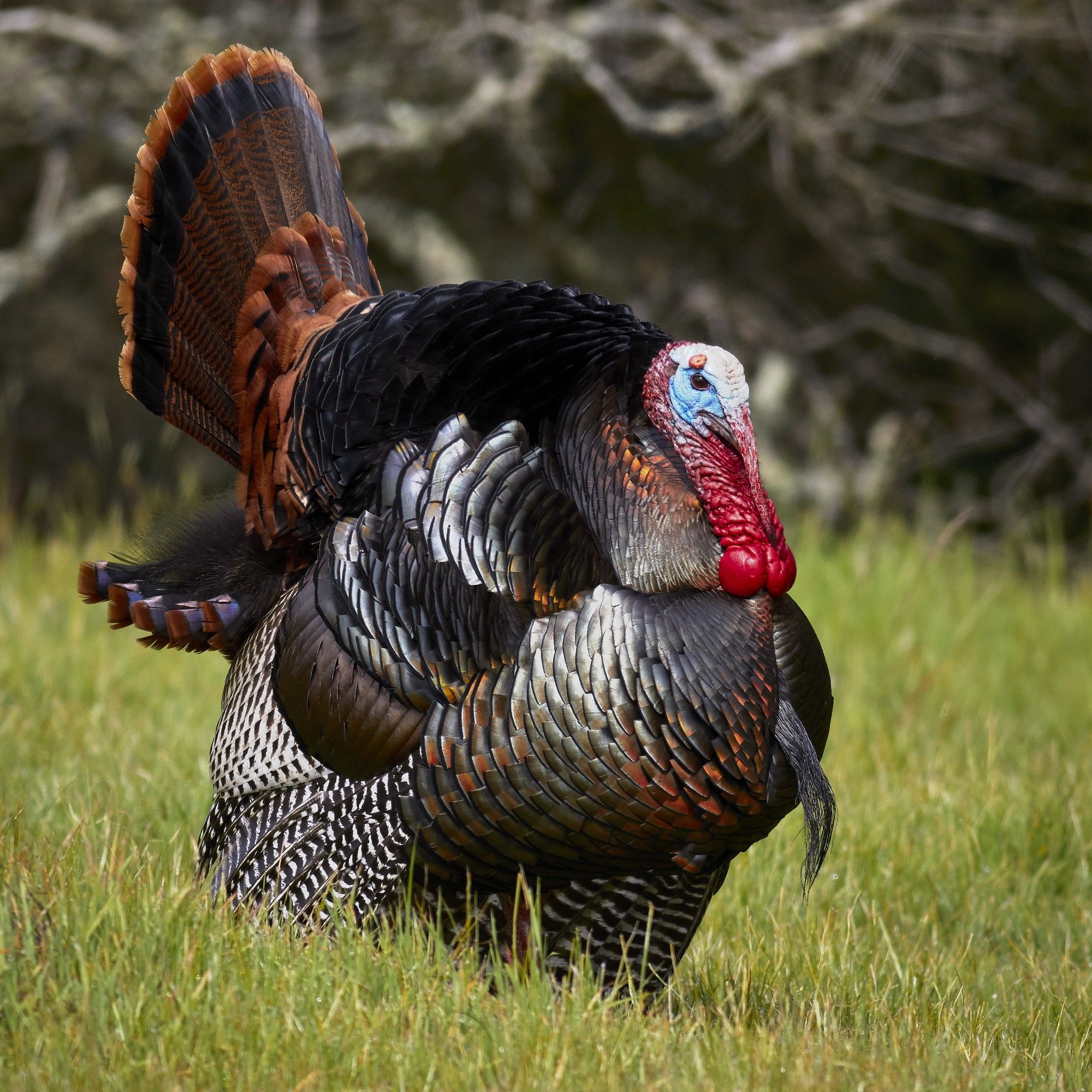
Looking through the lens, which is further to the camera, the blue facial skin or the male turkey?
the blue facial skin

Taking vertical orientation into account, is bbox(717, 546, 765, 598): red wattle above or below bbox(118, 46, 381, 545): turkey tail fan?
below

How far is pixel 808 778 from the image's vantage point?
2.70 meters

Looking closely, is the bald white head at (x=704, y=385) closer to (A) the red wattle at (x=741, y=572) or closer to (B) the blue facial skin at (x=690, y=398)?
(B) the blue facial skin at (x=690, y=398)

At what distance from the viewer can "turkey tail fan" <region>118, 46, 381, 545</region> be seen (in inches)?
128

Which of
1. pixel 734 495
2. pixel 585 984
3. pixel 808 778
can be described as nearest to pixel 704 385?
pixel 734 495

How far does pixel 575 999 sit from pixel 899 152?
614cm

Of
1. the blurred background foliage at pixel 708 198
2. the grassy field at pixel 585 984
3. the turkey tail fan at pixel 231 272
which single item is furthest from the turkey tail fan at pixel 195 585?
the blurred background foliage at pixel 708 198

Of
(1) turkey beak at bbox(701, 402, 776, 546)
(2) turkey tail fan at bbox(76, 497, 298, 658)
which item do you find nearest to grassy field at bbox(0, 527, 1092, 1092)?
(2) turkey tail fan at bbox(76, 497, 298, 658)

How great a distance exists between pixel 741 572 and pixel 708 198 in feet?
16.9

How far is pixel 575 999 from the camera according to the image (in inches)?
94.0

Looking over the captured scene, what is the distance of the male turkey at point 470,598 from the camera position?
2.56 metres

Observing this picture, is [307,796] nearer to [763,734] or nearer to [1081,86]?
[763,734]

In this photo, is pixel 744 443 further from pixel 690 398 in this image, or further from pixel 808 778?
pixel 808 778

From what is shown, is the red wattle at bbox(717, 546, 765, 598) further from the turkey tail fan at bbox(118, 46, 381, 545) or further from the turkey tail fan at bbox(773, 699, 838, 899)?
the turkey tail fan at bbox(118, 46, 381, 545)
